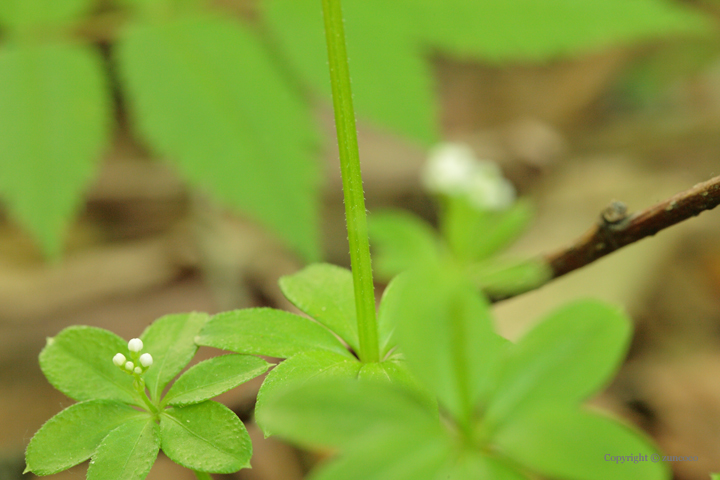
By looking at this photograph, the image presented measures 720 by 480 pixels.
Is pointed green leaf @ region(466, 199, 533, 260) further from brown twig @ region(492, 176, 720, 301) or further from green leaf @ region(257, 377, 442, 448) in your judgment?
green leaf @ region(257, 377, 442, 448)

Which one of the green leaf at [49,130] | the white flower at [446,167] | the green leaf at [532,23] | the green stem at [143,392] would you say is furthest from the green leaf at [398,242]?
the white flower at [446,167]

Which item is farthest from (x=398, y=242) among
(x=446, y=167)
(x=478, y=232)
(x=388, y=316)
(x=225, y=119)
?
(x=446, y=167)

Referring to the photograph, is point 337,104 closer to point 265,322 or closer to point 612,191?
point 265,322

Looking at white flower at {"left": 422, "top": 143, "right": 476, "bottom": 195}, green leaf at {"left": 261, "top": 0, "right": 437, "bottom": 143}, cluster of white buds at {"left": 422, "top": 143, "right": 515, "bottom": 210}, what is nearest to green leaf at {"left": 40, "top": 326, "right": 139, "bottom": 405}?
green leaf at {"left": 261, "top": 0, "right": 437, "bottom": 143}

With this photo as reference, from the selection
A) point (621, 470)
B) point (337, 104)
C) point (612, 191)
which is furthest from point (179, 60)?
point (612, 191)

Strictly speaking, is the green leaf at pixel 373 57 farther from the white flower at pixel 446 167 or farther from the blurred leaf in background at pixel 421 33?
the white flower at pixel 446 167

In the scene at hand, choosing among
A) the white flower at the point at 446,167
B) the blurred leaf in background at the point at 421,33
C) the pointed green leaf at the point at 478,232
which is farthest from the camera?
the white flower at the point at 446,167
